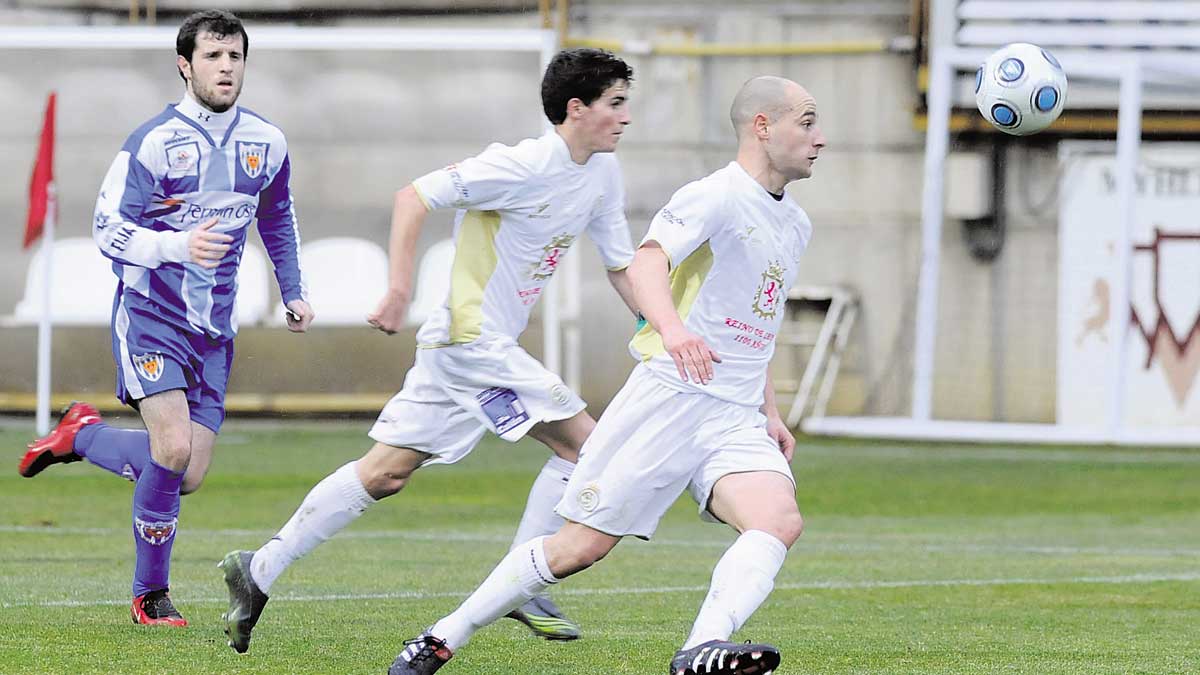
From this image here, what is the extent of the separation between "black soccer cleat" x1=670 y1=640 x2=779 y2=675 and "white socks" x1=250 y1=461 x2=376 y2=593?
1.70 metres

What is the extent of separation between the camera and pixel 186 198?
654cm

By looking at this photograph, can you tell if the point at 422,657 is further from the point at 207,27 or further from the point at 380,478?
the point at 207,27

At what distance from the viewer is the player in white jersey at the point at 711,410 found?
5191 mm

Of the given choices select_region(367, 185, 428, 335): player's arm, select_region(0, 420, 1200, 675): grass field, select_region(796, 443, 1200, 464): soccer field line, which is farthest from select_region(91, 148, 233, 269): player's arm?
select_region(796, 443, 1200, 464): soccer field line

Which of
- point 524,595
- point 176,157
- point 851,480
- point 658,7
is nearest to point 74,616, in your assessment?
point 176,157

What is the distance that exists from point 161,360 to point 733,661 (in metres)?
2.50

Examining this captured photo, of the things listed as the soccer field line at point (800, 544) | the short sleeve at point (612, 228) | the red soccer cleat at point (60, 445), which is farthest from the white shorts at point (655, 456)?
the soccer field line at point (800, 544)

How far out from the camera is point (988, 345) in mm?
17266

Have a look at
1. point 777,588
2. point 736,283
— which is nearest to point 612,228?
point 736,283

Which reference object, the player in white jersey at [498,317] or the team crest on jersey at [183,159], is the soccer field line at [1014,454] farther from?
the team crest on jersey at [183,159]

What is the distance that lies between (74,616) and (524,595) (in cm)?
209

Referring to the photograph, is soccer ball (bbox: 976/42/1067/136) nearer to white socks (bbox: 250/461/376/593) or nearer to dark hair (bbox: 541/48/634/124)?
dark hair (bbox: 541/48/634/124)

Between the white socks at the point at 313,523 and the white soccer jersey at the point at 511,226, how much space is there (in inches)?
21.3

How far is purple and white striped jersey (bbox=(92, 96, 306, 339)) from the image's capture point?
6.43 meters
